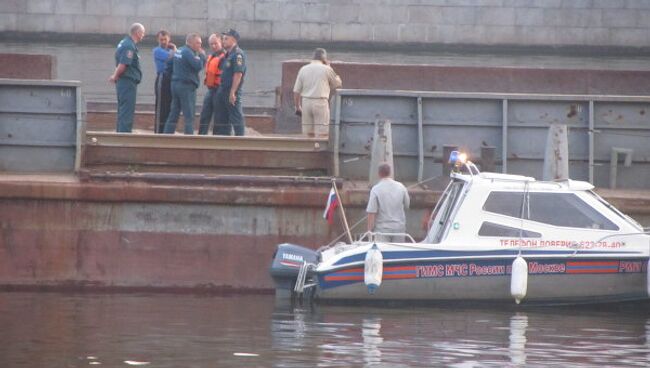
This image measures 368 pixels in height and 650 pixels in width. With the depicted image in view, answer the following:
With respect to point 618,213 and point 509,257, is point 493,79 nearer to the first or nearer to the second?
point 618,213

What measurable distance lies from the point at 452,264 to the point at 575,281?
1.30m

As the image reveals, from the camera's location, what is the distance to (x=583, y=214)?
15547 mm

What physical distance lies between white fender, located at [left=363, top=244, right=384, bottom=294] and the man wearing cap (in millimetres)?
4928

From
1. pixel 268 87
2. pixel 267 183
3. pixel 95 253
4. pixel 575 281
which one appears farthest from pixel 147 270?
pixel 268 87

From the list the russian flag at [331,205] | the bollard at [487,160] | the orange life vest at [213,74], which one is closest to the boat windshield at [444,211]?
the bollard at [487,160]

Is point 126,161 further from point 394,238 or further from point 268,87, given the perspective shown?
point 268,87

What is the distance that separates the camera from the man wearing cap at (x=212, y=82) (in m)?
19.6

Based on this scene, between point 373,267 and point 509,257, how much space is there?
4.66ft

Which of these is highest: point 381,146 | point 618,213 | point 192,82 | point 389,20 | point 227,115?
point 389,20

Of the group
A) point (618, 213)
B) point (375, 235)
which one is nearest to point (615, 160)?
point (618, 213)

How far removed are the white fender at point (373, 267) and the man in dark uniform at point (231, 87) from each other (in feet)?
15.1

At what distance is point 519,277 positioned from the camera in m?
15.1

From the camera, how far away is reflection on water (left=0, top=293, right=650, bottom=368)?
12.3 m

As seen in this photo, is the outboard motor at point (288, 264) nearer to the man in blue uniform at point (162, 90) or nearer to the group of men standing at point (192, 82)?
the group of men standing at point (192, 82)
